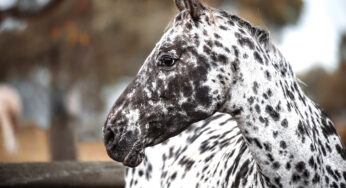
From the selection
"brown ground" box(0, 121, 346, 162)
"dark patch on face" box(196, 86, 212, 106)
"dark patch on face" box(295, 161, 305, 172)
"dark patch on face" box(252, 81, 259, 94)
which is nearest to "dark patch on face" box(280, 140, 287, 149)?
"dark patch on face" box(295, 161, 305, 172)

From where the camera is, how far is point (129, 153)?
2.72m

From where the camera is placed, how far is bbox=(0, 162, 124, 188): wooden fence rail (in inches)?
165

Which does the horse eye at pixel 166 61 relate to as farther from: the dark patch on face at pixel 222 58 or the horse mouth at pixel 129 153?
the horse mouth at pixel 129 153

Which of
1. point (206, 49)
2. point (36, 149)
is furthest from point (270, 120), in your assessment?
point (36, 149)

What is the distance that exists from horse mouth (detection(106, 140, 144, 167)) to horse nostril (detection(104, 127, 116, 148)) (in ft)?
0.09

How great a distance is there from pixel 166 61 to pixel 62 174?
2.02 meters

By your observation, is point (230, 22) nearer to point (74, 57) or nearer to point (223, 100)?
point (223, 100)

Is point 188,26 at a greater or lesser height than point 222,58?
greater

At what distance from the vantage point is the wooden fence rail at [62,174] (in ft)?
13.7

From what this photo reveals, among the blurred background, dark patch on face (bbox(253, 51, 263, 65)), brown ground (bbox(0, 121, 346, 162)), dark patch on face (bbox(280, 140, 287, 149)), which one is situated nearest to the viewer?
dark patch on face (bbox(280, 140, 287, 149))

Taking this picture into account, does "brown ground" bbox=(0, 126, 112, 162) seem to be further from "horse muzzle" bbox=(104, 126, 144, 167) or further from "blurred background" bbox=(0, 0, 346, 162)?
"horse muzzle" bbox=(104, 126, 144, 167)

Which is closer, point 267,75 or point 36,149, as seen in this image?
point 267,75

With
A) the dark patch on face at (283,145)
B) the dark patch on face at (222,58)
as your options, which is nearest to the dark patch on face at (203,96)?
the dark patch on face at (222,58)

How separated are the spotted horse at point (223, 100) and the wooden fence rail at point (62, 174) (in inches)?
66.7
